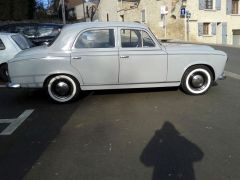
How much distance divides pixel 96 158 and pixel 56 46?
3624mm

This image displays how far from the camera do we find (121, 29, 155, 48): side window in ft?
26.0

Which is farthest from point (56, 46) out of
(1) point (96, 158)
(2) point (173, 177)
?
(2) point (173, 177)

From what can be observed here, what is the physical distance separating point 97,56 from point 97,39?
410 millimetres

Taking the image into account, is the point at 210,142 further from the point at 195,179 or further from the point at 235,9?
the point at 235,9

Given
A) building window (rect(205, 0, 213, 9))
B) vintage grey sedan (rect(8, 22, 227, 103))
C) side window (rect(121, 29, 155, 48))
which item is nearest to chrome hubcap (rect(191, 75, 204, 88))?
vintage grey sedan (rect(8, 22, 227, 103))

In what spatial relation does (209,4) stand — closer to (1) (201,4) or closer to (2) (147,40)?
(1) (201,4)

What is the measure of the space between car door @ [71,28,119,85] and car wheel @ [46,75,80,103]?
0.25 m

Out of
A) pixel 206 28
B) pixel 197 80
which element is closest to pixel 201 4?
pixel 206 28

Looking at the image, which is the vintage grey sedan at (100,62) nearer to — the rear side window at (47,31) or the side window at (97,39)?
the side window at (97,39)

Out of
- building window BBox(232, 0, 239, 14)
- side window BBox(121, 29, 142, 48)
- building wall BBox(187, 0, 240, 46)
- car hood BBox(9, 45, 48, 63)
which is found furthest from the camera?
building window BBox(232, 0, 239, 14)

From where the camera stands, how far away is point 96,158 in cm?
481

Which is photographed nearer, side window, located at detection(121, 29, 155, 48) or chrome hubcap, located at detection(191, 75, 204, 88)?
side window, located at detection(121, 29, 155, 48)

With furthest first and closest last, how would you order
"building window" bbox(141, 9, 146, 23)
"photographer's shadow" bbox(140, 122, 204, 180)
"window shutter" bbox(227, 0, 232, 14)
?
"building window" bbox(141, 9, 146, 23)
"window shutter" bbox(227, 0, 232, 14)
"photographer's shadow" bbox(140, 122, 204, 180)

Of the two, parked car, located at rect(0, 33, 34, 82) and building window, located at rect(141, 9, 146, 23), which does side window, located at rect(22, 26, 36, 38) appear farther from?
building window, located at rect(141, 9, 146, 23)
